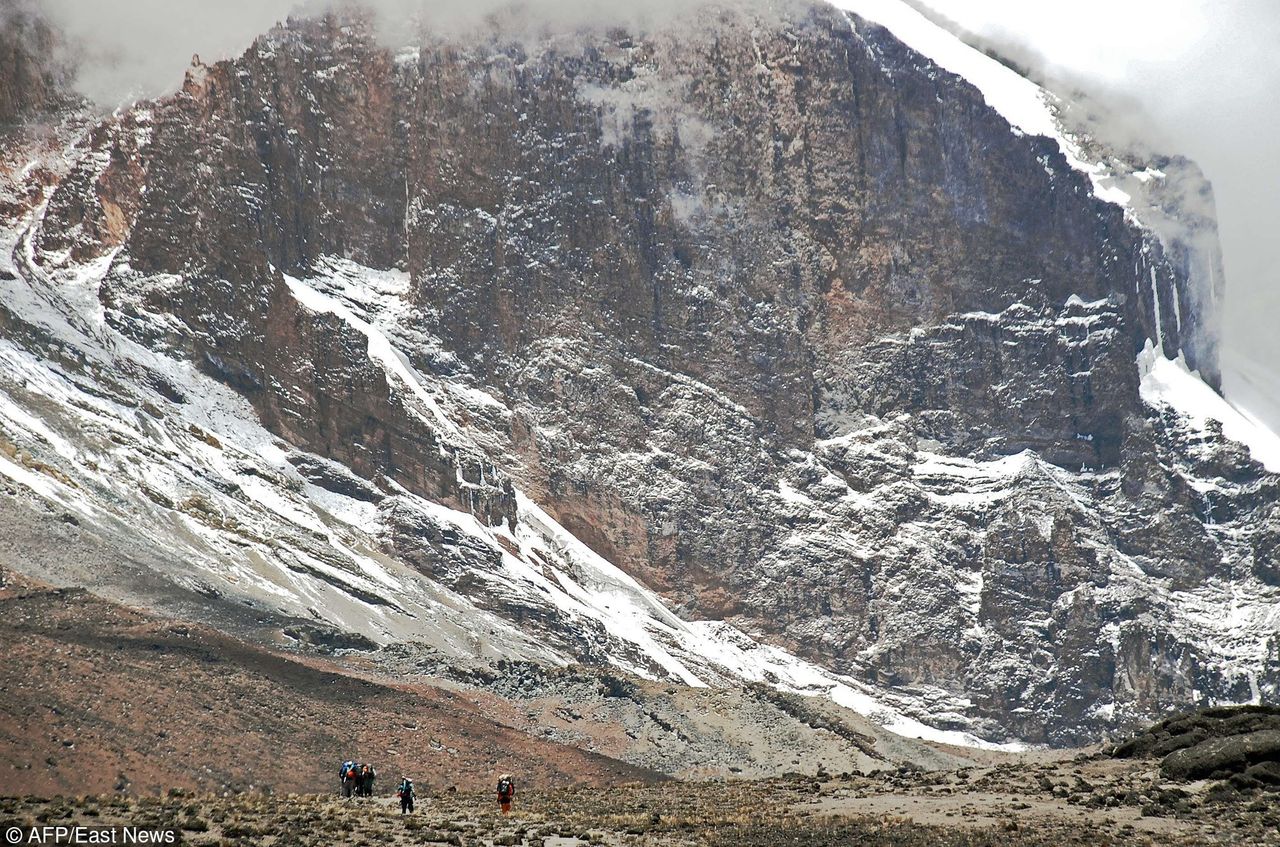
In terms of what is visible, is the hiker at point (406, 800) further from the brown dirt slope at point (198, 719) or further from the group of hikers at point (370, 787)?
the brown dirt slope at point (198, 719)

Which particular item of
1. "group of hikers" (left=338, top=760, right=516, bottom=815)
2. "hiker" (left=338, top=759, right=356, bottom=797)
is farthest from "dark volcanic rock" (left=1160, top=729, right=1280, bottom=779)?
"hiker" (left=338, top=759, right=356, bottom=797)

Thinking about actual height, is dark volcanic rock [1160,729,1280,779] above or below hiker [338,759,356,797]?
above

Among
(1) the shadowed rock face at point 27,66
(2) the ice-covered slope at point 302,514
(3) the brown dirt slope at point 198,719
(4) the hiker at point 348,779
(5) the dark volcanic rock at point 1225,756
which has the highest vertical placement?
(1) the shadowed rock face at point 27,66

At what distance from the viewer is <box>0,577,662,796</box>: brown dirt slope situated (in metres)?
70.2

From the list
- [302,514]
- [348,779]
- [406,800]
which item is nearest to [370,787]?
[348,779]

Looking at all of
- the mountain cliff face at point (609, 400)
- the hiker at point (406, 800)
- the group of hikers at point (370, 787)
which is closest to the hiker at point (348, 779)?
the group of hikers at point (370, 787)

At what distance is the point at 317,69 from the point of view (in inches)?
7475

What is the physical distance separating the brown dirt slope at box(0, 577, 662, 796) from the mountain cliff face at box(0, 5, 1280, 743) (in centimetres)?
5528

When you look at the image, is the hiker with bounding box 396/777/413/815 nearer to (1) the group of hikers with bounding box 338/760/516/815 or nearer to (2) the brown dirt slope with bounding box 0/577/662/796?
(1) the group of hikers with bounding box 338/760/516/815

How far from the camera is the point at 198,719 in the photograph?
259ft

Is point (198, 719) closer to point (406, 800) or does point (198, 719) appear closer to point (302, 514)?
point (406, 800)

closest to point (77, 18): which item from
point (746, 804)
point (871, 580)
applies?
point (871, 580)

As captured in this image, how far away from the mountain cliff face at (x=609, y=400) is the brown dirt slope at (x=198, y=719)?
55.3 metres

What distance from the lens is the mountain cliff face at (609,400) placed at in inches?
6398
